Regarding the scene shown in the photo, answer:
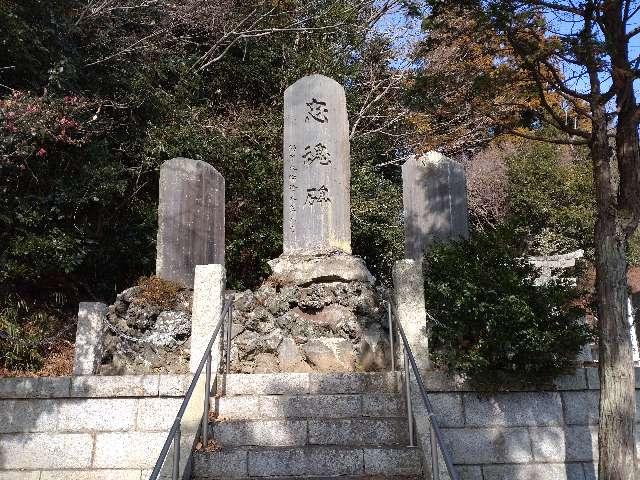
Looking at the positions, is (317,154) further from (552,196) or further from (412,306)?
(552,196)

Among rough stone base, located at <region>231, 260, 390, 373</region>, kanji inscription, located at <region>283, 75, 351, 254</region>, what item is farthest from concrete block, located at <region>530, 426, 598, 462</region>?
kanji inscription, located at <region>283, 75, 351, 254</region>

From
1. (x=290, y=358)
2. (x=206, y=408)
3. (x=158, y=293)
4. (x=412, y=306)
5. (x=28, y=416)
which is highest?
(x=158, y=293)

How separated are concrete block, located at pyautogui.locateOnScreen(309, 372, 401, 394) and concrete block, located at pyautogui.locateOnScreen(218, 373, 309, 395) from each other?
10 centimetres

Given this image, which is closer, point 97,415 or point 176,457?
point 176,457

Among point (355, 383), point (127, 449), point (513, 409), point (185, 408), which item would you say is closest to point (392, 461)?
point (355, 383)

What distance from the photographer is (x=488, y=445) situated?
5039 mm

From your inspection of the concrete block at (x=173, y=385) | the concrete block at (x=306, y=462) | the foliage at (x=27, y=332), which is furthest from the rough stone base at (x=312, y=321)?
the foliage at (x=27, y=332)

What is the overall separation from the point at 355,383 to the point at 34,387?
112 inches

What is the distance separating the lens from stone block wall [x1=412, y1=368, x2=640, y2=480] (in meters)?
5.00

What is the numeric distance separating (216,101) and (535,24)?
9.85m

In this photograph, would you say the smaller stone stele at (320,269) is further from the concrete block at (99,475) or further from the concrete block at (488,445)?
the concrete block at (99,475)

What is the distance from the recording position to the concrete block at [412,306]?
5465 millimetres

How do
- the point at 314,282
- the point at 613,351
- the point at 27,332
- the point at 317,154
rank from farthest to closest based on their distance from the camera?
the point at 27,332 → the point at 317,154 → the point at 314,282 → the point at 613,351

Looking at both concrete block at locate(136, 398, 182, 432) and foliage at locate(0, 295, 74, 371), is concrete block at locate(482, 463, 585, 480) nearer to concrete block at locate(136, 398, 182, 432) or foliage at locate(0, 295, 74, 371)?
concrete block at locate(136, 398, 182, 432)
